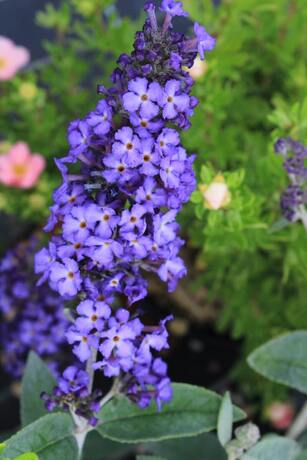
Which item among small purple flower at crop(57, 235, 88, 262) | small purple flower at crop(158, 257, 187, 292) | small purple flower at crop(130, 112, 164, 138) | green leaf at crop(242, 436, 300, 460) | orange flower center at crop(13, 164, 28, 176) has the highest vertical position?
orange flower center at crop(13, 164, 28, 176)

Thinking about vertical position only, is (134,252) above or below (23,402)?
above

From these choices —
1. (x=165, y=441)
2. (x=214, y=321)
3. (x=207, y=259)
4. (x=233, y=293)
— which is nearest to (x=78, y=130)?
(x=165, y=441)

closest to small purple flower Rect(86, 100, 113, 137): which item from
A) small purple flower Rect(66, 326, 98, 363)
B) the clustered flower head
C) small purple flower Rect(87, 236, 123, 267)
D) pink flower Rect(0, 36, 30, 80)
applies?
the clustered flower head

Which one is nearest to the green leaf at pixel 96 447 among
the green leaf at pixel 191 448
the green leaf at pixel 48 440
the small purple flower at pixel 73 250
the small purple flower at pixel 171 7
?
the green leaf at pixel 191 448

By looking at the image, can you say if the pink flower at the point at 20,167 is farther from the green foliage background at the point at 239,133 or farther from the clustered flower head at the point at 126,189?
the clustered flower head at the point at 126,189

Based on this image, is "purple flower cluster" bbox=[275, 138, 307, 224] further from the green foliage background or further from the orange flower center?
the orange flower center

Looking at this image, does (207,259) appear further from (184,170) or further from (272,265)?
(184,170)
